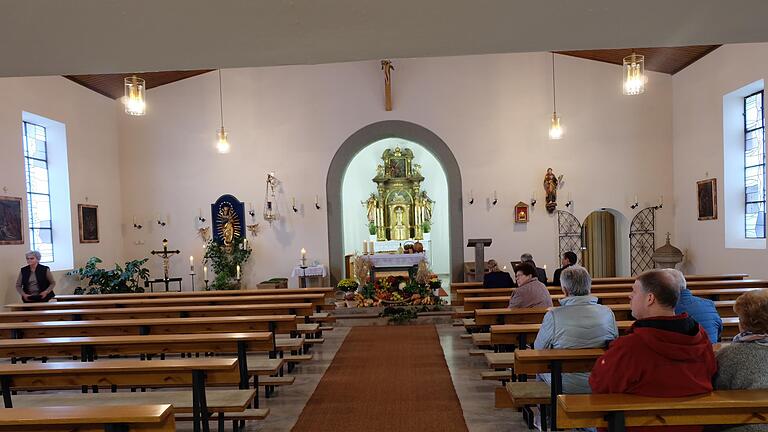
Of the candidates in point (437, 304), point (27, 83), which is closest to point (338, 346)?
point (437, 304)

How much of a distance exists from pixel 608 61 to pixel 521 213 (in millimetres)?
3529

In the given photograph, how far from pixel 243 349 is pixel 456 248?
779cm

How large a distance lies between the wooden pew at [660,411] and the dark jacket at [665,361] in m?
0.04

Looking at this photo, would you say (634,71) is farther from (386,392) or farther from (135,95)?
(135,95)

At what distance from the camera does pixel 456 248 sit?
11.0m

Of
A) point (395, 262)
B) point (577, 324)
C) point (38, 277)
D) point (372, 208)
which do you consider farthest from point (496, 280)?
point (372, 208)

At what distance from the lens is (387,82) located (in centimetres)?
1092

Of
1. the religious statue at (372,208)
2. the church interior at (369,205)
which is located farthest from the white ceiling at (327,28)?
the religious statue at (372,208)

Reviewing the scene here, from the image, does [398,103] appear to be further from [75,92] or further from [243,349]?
[243,349]

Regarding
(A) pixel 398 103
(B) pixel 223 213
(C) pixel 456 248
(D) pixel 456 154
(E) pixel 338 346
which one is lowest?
(E) pixel 338 346

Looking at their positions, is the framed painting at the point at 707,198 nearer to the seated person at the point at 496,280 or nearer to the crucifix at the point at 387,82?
the seated person at the point at 496,280

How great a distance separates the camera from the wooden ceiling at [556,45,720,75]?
31.0 feet

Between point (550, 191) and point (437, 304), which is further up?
point (550, 191)

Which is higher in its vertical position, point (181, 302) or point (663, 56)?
point (663, 56)
